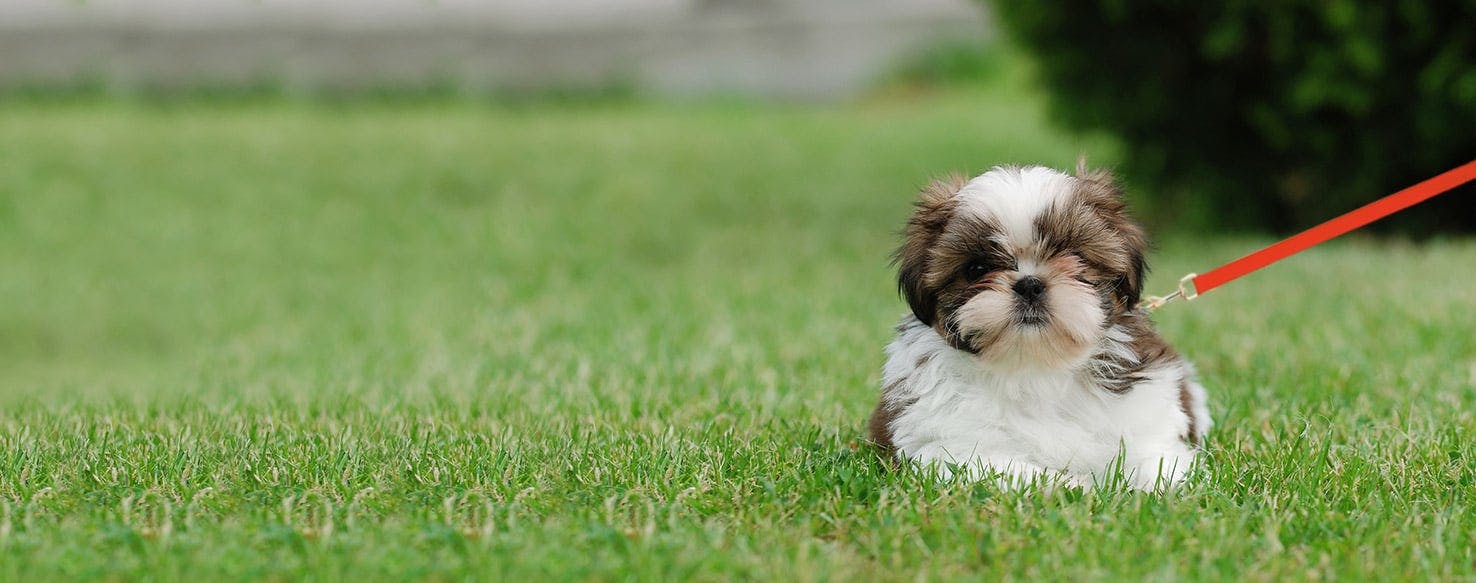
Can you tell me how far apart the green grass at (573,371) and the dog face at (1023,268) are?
442 mm

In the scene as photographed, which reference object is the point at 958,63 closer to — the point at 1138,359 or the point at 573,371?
the point at 573,371

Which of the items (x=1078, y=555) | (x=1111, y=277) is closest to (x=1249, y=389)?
(x=1111, y=277)

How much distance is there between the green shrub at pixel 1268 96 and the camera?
9.95 meters

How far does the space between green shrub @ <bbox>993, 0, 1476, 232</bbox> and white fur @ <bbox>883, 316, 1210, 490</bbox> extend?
22.2 feet

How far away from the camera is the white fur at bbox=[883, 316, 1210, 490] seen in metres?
4.08

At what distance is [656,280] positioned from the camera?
10.2 m

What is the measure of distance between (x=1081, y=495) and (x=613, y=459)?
1.48 meters

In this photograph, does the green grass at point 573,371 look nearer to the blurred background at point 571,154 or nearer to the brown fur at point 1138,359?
the blurred background at point 571,154

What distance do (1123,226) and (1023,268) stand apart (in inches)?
15.8

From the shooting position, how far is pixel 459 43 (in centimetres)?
1811

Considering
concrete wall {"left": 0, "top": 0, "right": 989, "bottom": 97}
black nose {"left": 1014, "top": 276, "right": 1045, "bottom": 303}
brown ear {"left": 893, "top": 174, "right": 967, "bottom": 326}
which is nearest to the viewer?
black nose {"left": 1014, "top": 276, "right": 1045, "bottom": 303}

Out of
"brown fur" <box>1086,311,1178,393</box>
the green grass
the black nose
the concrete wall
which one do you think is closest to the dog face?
the black nose

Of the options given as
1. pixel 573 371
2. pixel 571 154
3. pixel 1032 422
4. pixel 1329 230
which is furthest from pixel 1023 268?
pixel 571 154

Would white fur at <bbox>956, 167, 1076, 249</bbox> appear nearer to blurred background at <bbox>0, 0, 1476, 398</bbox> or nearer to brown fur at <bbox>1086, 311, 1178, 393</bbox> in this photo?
brown fur at <bbox>1086, 311, 1178, 393</bbox>
